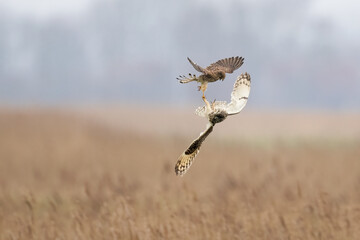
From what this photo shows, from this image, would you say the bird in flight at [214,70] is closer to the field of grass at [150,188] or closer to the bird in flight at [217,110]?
the bird in flight at [217,110]

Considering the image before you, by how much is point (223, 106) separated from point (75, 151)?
15505 mm

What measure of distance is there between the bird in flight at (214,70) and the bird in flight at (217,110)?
0.21 ft

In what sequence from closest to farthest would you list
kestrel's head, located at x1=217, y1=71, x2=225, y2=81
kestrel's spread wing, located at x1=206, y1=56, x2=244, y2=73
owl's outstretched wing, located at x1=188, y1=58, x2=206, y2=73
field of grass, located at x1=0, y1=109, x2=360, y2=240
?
owl's outstretched wing, located at x1=188, y1=58, x2=206, y2=73 → kestrel's head, located at x1=217, y1=71, x2=225, y2=81 → kestrel's spread wing, located at x1=206, y1=56, x2=244, y2=73 → field of grass, located at x1=0, y1=109, x2=360, y2=240

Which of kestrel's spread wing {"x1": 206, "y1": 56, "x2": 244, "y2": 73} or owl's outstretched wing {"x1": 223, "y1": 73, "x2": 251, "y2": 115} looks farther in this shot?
kestrel's spread wing {"x1": 206, "y1": 56, "x2": 244, "y2": 73}

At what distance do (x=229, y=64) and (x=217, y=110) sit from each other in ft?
1.04

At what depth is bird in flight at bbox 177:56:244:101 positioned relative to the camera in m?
2.25

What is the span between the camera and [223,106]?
2311 mm

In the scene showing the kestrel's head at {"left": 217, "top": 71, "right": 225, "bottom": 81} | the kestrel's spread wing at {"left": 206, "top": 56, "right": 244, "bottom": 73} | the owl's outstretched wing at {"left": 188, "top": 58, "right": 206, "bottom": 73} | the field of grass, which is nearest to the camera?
the owl's outstretched wing at {"left": 188, "top": 58, "right": 206, "bottom": 73}

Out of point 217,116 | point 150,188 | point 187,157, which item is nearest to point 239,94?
point 217,116

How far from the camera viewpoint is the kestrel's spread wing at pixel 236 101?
89.6 inches

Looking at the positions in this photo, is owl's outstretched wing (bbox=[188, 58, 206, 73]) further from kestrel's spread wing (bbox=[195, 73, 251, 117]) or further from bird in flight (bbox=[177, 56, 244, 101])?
kestrel's spread wing (bbox=[195, 73, 251, 117])

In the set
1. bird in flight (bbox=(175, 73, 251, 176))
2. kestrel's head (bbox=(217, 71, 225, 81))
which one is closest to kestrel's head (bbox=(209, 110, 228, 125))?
bird in flight (bbox=(175, 73, 251, 176))

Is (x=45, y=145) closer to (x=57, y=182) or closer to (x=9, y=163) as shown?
(x=9, y=163)

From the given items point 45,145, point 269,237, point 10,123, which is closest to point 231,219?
point 269,237
